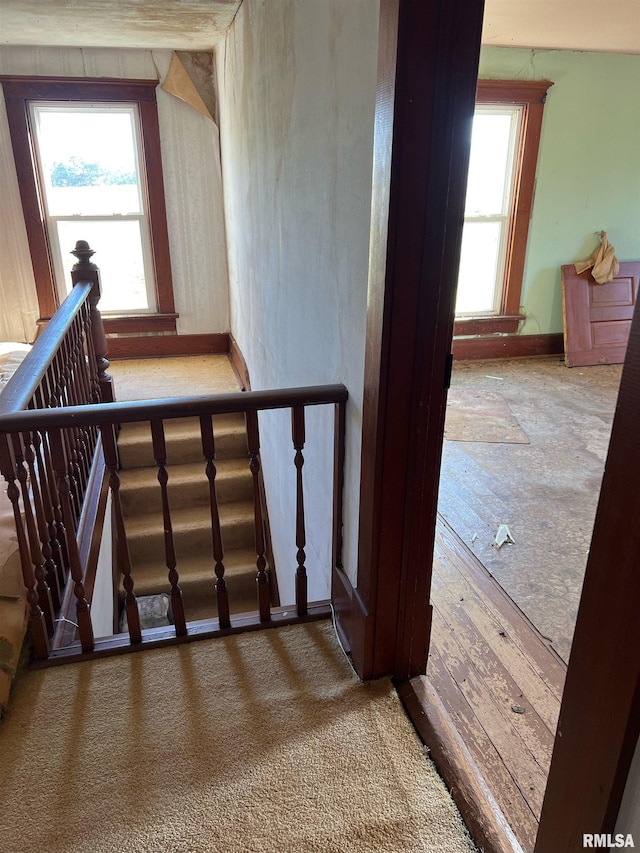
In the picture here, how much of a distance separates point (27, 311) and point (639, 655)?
505 centimetres

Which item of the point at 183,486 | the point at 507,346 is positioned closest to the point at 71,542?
the point at 183,486

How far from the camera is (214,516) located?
1.77 m

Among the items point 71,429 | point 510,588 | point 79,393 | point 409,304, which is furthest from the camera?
point 79,393

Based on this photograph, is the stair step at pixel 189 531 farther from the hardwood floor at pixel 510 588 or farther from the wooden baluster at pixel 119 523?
the wooden baluster at pixel 119 523

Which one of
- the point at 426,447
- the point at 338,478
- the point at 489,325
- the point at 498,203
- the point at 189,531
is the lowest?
the point at 189,531

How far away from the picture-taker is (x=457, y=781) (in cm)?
136

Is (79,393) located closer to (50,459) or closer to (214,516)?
(50,459)

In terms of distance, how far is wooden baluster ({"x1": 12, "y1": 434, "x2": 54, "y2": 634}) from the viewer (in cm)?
157

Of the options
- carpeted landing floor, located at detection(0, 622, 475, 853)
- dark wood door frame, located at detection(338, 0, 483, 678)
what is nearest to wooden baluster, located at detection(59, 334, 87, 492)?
carpeted landing floor, located at detection(0, 622, 475, 853)

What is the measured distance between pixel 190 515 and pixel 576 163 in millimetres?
4137

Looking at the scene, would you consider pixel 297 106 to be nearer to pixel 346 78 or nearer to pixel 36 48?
pixel 346 78

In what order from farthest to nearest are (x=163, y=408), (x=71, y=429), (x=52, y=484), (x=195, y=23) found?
(x=195, y=23), (x=71, y=429), (x=52, y=484), (x=163, y=408)

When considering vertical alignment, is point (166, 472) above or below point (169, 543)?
above

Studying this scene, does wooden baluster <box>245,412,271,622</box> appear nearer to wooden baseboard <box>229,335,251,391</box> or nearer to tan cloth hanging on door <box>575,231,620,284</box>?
wooden baseboard <box>229,335,251,391</box>
